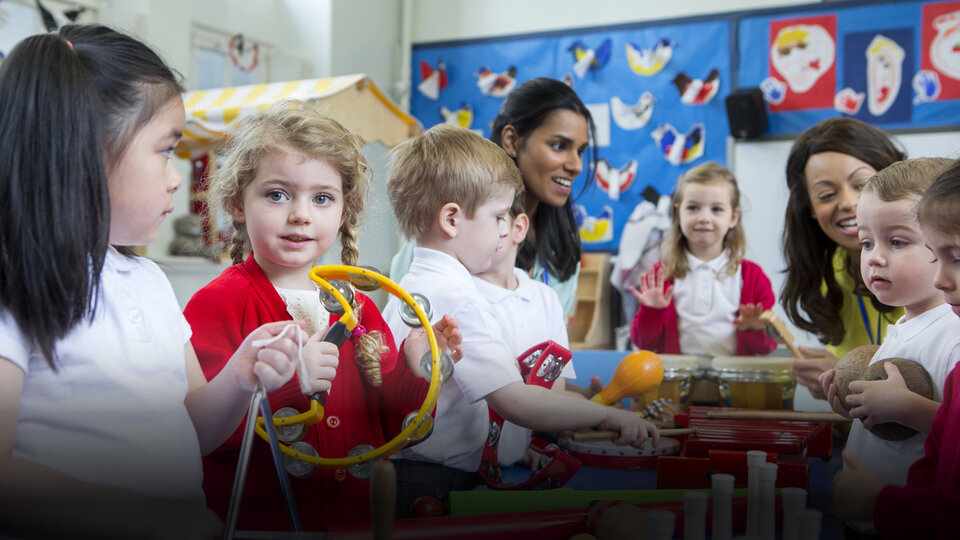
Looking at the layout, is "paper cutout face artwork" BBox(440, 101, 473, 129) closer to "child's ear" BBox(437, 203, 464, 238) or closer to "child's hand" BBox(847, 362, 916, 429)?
"child's ear" BBox(437, 203, 464, 238)

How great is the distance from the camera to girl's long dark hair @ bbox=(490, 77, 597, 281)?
0.72 m

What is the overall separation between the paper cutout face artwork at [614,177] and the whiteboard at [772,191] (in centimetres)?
17

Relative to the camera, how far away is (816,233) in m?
0.75

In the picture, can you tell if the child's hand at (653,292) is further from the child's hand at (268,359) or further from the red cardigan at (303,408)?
the child's hand at (268,359)

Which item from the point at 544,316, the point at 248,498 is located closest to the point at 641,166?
the point at 544,316

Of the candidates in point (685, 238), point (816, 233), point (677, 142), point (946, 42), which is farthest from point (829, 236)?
point (946, 42)

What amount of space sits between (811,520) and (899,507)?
6 cm

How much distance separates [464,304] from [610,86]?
0.34 metres

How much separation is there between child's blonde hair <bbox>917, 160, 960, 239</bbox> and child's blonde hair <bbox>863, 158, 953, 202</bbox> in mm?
23

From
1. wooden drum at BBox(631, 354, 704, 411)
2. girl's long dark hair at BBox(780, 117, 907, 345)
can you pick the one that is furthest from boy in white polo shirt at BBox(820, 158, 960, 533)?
wooden drum at BBox(631, 354, 704, 411)

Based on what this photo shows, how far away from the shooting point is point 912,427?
0.52 m

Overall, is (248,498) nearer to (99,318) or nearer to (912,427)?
(99,318)

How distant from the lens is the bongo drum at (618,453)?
0.65 metres

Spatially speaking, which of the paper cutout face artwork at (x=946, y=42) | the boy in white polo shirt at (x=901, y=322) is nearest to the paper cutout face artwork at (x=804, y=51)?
the paper cutout face artwork at (x=946, y=42)
